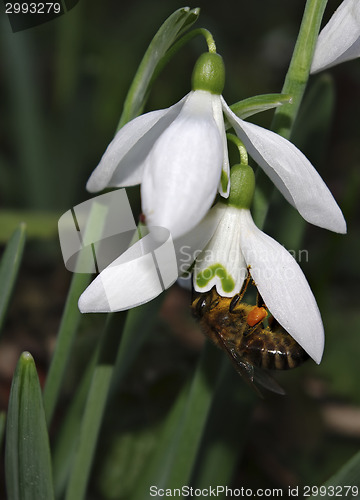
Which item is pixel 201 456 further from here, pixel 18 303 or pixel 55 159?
pixel 55 159

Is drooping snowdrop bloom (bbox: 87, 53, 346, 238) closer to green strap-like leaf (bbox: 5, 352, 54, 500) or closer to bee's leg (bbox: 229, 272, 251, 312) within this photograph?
bee's leg (bbox: 229, 272, 251, 312)

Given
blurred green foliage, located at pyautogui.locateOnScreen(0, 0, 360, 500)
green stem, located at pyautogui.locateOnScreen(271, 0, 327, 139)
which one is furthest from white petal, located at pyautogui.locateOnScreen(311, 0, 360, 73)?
blurred green foliage, located at pyautogui.locateOnScreen(0, 0, 360, 500)

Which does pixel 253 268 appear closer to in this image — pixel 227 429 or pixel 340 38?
pixel 340 38

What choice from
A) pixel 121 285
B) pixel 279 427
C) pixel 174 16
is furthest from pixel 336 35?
pixel 279 427

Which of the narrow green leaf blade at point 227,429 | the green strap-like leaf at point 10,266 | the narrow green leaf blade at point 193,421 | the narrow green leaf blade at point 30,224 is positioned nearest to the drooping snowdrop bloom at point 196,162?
the green strap-like leaf at point 10,266

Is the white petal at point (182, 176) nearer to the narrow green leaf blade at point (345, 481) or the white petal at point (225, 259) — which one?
the white petal at point (225, 259)
